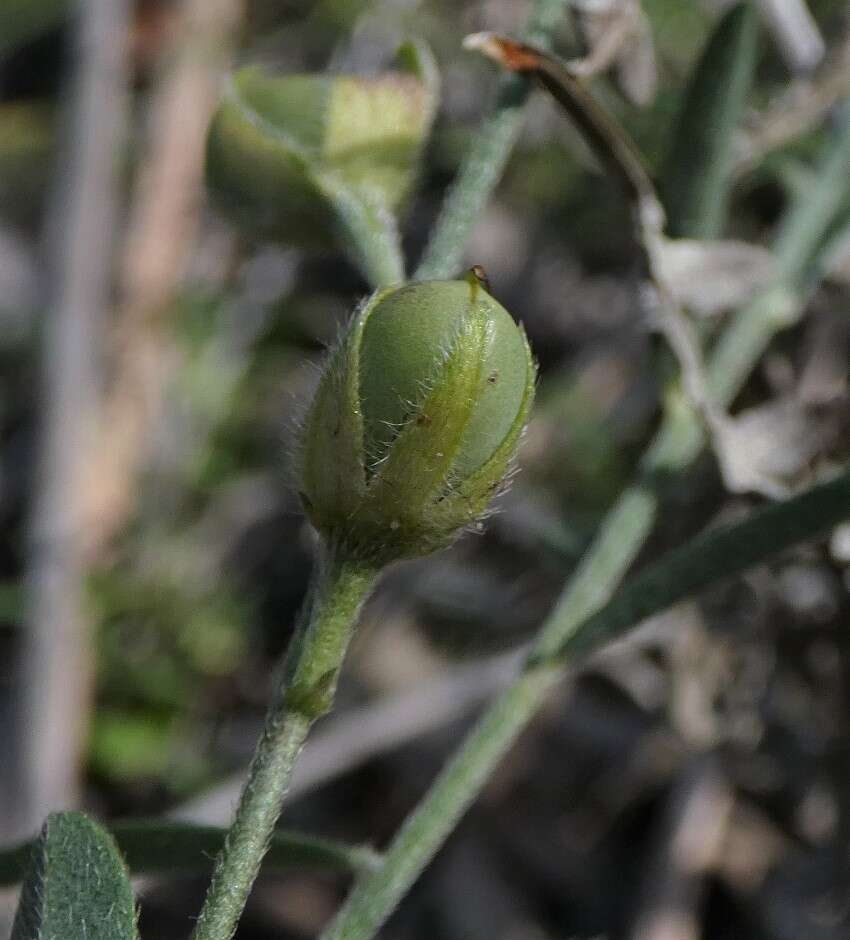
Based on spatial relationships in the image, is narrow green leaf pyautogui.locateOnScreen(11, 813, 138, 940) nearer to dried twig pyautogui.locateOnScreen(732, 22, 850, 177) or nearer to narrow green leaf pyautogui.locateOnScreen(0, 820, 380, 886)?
narrow green leaf pyautogui.locateOnScreen(0, 820, 380, 886)

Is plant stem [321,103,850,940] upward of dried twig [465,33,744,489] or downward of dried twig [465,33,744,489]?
downward

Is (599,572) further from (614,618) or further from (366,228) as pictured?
(366,228)

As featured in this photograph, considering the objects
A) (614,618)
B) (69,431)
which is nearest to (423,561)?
(69,431)

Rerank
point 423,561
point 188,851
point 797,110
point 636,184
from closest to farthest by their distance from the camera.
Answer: point 188,851 → point 636,184 → point 797,110 → point 423,561

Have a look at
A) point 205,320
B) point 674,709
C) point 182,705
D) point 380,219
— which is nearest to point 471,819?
point 182,705

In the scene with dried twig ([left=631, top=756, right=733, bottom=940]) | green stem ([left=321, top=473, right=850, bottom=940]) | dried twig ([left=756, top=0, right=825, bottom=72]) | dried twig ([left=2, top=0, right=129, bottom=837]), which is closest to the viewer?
green stem ([left=321, top=473, right=850, bottom=940])

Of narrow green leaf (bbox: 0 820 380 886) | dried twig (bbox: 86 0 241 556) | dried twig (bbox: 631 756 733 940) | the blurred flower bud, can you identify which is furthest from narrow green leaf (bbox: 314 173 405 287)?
dried twig (bbox: 86 0 241 556)
